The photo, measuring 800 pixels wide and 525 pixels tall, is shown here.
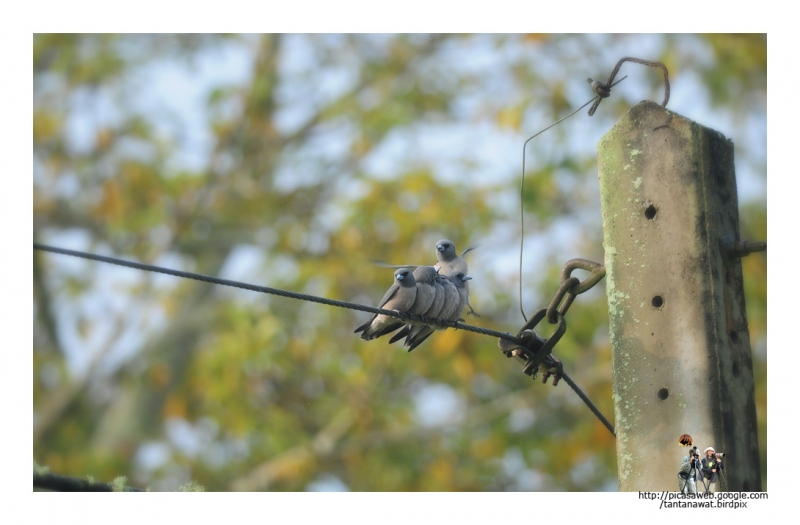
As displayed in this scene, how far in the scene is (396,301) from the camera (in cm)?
642

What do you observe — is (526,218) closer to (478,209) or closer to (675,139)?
(478,209)

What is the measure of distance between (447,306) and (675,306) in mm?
2635

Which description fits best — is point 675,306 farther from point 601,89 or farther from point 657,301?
point 601,89

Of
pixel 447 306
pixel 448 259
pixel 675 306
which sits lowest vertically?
pixel 675 306

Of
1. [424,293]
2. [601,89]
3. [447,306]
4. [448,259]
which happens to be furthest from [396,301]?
[601,89]

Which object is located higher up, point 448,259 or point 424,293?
point 448,259

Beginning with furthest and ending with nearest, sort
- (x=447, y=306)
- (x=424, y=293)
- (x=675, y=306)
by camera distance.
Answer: (x=447, y=306)
(x=424, y=293)
(x=675, y=306)

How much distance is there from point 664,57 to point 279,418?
23.9 feet

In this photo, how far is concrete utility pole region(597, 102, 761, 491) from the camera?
3.95 m

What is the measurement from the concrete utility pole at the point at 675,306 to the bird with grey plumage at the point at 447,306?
2.28 m

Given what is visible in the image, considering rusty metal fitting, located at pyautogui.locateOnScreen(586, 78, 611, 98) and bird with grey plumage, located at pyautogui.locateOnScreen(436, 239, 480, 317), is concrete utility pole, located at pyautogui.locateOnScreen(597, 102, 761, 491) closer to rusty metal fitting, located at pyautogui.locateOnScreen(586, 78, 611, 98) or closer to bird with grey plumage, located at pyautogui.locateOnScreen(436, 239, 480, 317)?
rusty metal fitting, located at pyautogui.locateOnScreen(586, 78, 611, 98)

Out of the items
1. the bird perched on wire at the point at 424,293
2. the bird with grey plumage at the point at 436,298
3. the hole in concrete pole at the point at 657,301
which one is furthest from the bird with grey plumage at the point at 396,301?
the hole in concrete pole at the point at 657,301

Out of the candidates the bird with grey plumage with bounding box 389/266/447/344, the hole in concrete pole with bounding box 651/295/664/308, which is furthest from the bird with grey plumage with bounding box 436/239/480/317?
the hole in concrete pole with bounding box 651/295/664/308

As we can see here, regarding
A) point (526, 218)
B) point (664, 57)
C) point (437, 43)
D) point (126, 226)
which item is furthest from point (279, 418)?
point (664, 57)
